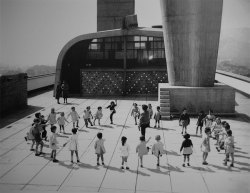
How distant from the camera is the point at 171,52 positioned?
18156 mm

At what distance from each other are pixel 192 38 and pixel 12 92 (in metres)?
10.7

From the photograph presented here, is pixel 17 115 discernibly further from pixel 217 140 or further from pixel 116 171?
pixel 217 140

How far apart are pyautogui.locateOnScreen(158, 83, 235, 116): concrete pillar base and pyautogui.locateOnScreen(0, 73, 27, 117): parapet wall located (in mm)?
8583

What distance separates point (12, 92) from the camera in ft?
61.2

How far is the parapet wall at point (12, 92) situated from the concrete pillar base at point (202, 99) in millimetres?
8583

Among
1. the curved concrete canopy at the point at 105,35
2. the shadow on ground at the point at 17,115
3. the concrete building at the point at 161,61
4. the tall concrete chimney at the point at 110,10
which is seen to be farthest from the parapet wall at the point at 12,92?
the tall concrete chimney at the point at 110,10

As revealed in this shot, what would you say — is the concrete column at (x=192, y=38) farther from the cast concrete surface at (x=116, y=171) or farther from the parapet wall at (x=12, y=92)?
the parapet wall at (x=12, y=92)

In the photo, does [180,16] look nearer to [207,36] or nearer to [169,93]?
[207,36]

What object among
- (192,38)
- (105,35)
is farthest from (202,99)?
(105,35)

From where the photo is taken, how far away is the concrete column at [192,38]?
16.9 meters

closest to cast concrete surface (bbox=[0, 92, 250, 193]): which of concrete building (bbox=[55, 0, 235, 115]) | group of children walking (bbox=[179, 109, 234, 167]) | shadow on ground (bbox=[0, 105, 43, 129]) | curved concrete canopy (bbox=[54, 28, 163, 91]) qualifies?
group of children walking (bbox=[179, 109, 234, 167])

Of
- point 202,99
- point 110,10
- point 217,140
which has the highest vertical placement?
point 110,10

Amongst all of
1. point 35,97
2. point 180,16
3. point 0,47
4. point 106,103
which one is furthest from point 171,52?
point 35,97

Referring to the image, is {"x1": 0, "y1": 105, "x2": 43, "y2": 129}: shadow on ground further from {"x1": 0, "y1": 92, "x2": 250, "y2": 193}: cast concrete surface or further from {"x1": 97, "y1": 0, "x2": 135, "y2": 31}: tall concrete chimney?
{"x1": 97, "y1": 0, "x2": 135, "y2": 31}: tall concrete chimney
